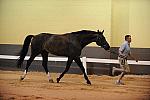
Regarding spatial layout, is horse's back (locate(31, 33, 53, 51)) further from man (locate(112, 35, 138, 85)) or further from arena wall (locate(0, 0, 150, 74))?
man (locate(112, 35, 138, 85))

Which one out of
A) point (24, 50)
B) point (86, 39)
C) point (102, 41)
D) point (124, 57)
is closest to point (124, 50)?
point (124, 57)

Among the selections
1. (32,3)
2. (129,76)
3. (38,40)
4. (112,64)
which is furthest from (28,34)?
(129,76)

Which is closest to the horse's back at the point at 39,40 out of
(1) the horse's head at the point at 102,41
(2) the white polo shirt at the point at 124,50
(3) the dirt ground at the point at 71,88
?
(3) the dirt ground at the point at 71,88

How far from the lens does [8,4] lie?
2.62 m

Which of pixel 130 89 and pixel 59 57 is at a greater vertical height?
pixel 59 57

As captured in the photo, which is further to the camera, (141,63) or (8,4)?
(8,4)

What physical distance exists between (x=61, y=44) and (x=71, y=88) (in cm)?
37

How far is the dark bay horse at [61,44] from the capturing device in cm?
247

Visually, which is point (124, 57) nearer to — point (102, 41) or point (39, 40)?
point (102, 41)

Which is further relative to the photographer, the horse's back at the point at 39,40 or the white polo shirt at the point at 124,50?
the horse's back at the point at 39,40

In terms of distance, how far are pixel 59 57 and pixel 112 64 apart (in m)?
0.44

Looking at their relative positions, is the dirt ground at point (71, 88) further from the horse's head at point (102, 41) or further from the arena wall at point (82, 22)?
the horse's head at point (102, 41)

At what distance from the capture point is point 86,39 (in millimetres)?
2488

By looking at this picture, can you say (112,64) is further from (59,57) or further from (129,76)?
(59,57)
